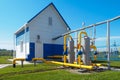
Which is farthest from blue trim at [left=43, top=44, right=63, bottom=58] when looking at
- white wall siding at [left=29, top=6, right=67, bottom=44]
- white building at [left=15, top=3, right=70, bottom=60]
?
white wall siding at [left=29, top=6, right=67, bottom=44]

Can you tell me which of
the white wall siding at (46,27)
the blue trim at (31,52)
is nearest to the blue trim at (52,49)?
the white wall siding at (46,27)

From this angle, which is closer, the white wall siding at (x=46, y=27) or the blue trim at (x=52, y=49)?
the white wall siding at (x=46, y=27)

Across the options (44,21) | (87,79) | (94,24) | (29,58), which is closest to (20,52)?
(29,58)

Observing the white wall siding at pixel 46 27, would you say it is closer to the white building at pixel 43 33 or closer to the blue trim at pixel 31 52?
the white building at pixel 43 33

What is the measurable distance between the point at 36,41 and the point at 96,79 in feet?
45.7

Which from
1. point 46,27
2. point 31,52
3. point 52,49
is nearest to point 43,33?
point 46,27

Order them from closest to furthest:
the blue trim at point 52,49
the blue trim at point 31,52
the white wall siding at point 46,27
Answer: the blue trim at point 31,52 < the white wall siding at point 46,27 < the blue trim at point 52,49

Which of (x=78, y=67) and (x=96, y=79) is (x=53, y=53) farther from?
(x=96, y=79)

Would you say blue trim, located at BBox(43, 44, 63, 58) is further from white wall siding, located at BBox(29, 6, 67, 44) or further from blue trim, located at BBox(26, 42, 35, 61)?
blue trim, located at BBox(26, 42, 35, 61)

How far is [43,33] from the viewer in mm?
21344

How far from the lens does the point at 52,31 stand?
Answer: 72.2 feet

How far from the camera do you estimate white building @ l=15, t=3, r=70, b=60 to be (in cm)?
2062

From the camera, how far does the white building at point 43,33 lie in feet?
67.7

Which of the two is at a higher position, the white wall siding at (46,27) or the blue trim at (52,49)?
the white wall siding at (46,27)
